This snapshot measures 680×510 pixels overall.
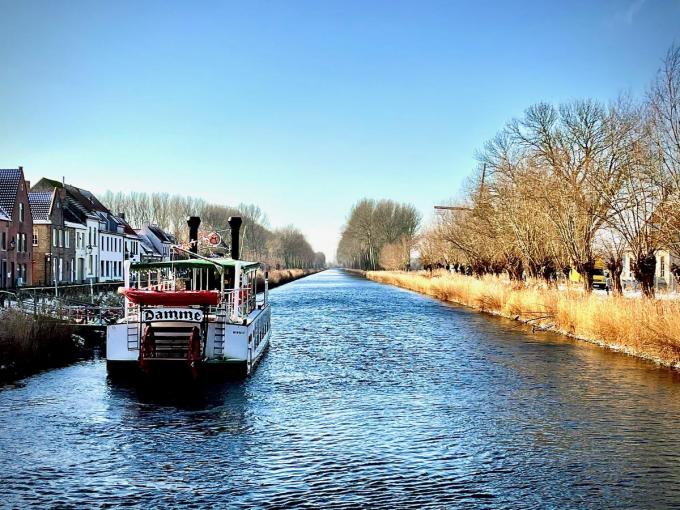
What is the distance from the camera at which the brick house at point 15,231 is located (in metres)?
Result: 51.7

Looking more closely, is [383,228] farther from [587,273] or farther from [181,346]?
[181,346]

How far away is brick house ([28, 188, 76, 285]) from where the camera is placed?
60375 mm

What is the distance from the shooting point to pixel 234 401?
1689 cm

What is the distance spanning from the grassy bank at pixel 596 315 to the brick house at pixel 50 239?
3471 centimetres

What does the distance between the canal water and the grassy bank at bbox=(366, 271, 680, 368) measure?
0.83 meters

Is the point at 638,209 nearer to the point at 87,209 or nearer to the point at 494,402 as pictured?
the point at 494,402

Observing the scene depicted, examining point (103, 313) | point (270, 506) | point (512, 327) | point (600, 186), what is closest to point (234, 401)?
point (270, 506)

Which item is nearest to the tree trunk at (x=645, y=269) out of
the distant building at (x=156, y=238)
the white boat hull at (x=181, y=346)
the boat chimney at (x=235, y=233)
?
the white boat hull at (x=181, y=346)

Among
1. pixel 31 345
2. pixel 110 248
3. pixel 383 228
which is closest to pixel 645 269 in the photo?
pixel 31 345

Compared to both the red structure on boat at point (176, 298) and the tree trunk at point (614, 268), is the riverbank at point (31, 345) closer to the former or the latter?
the red structure on boat at point (176, 298)

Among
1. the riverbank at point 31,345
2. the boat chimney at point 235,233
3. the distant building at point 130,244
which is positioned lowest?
the riverbank at point 31,345

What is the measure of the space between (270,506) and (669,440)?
7.63 m

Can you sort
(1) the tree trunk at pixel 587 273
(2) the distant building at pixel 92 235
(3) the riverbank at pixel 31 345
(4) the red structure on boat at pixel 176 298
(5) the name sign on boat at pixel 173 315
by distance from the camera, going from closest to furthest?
1. (4) the red structure on boat at pixel 176 298
2. (5) the name sign on boat at pixel 173 315
3. (3) the riverbank at pixel 31 345
4. (1) the tree trunk at pixel 587 273
5. (2) the distant building at pixel 92 235

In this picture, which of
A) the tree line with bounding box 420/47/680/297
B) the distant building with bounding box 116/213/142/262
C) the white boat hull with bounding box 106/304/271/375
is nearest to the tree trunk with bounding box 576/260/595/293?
the tree line with bounding box 420/47/680/297
